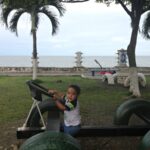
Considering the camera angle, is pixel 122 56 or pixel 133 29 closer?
pixel 133 29

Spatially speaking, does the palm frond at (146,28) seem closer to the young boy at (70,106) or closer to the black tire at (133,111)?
the black tire at (133,111)

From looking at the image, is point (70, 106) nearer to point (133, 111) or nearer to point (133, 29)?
point (133, 111)

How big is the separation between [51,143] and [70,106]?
4.94 ft

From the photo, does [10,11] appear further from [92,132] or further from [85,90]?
[92,132]

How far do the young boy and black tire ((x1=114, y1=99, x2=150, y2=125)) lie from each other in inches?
44.6

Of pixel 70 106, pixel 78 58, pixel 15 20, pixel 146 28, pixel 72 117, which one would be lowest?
pixel 78 58

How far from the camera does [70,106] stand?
23.0ft

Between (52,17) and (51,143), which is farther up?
(52,17)

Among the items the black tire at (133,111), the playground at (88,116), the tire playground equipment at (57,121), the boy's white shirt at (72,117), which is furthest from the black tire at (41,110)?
the black tire at (133,111)

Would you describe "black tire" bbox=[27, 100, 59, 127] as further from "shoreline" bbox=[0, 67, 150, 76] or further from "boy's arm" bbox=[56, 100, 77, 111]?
"shoreline" bbox=[0, 67, 150, 76]

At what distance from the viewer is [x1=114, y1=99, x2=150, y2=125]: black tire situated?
7.86 meters

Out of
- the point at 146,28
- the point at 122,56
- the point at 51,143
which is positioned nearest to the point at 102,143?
the point at 51,143

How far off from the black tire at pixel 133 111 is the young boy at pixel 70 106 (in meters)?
1.13

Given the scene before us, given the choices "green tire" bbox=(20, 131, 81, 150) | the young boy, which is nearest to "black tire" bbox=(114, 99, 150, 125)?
the young boy
